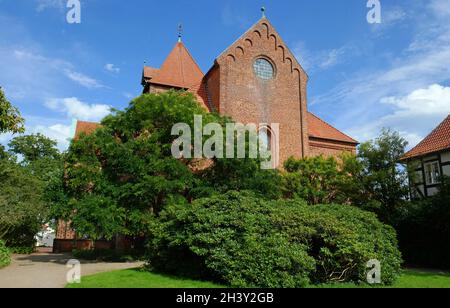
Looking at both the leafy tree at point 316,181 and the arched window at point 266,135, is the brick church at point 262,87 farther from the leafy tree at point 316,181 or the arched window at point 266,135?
the leafy tree at point 316,181

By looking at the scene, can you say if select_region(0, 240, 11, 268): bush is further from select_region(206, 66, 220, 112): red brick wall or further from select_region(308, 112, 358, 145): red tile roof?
select_region(308, 112, 358, 145): red tile roof

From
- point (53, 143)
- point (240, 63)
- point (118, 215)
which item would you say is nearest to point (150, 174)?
→ point (118, 215)

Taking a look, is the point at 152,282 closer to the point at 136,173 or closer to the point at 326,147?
the point at 136,173

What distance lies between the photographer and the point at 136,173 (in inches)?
659

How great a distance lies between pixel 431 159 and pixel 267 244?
692 inches

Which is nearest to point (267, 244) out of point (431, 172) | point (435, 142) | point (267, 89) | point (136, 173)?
point (136, 173)

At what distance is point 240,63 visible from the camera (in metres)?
25.8

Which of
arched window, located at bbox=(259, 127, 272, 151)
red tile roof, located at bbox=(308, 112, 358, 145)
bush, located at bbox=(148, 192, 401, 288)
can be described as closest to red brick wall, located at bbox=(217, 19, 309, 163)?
arched window, located at bbox=(259, 127, 272, 151)

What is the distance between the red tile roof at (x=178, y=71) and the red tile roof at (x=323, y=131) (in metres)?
9.39

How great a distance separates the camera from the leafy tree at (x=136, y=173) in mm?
16125

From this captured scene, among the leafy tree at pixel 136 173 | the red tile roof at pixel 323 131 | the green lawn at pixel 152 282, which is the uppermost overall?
the red tile roof at pixel 323 131

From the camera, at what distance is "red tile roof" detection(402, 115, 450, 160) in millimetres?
22453

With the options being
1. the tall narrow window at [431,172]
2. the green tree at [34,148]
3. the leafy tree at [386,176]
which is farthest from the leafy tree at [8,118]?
the green tree at [34,148]
